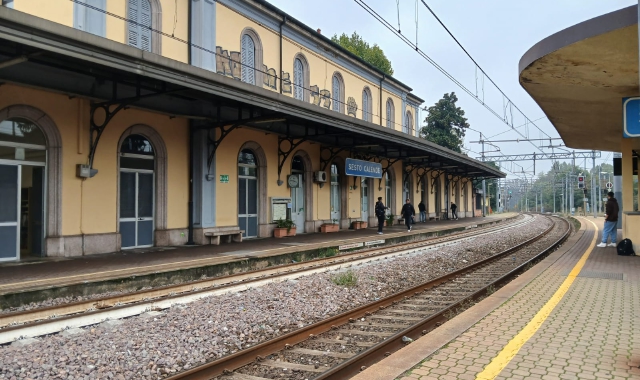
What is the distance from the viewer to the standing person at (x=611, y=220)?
577 inches

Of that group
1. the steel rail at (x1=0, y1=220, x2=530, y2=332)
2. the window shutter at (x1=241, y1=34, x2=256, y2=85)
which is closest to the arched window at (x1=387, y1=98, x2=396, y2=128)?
the window shutter at (x1=241, y1=34, x2=256, y2=85)

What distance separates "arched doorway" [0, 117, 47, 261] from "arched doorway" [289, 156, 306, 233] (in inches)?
416

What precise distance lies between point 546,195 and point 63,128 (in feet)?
417

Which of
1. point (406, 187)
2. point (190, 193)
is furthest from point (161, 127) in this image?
point (406, 187)

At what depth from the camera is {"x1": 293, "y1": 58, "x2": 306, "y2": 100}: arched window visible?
2169 cm

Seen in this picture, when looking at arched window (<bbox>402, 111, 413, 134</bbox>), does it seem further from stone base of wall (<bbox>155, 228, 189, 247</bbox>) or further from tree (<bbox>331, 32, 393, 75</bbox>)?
stone base of wall (<bbox>155, 228, 189, 247</bbox>)

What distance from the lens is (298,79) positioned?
22.1m

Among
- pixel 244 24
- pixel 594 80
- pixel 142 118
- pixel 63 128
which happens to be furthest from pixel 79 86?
pixel 594 80

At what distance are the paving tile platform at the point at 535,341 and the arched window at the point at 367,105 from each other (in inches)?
817

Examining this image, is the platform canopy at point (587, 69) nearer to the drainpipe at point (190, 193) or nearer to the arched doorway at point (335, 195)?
the drainpipe at point (190, 193)

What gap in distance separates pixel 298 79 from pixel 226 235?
9181 mm

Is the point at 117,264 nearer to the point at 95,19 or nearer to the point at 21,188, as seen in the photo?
the point at 21,188

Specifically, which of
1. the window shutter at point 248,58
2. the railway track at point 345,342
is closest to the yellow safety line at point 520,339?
the railway track at point 345,342

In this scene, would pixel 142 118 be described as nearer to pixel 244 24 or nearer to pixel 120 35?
pixel 120 35
